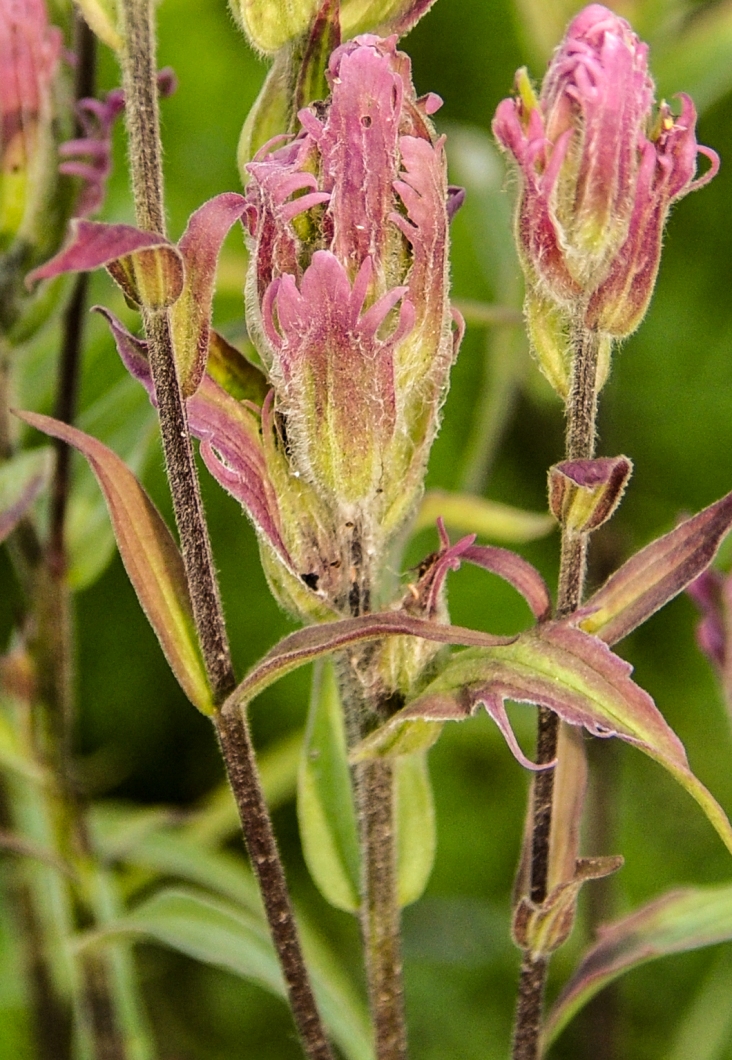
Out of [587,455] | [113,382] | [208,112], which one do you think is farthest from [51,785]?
[208,112]

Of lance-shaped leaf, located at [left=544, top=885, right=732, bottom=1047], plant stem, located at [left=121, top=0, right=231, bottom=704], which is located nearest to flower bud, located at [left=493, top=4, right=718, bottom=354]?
plant stem, located at [left=121, top=0, right=231, bottom=704]

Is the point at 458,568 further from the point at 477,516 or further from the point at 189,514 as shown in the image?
the point at 477,516

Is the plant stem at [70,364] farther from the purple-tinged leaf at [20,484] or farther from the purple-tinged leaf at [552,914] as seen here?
the purple-tinged leaf at [552,914]

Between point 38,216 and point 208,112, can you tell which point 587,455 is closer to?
point 38,216

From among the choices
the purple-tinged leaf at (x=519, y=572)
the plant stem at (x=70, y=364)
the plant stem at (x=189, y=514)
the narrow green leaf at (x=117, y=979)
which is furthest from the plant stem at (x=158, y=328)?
the narrow green leaf at (x=117, y=979)

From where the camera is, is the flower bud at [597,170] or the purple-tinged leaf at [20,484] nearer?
the flower bud at [597,170]

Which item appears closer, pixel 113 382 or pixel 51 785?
pixel 51 785

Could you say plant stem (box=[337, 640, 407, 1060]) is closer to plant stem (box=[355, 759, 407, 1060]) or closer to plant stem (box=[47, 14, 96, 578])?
plant stem (box=[355, 759, 407, 1060])
